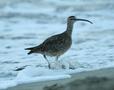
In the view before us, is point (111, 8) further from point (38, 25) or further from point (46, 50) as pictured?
point (46, 50)

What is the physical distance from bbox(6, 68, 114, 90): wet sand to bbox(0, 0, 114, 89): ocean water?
25cm

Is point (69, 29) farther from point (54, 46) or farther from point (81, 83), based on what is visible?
point (81, 83)

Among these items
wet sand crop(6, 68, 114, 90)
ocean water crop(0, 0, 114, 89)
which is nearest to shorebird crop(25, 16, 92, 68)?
ocean water crop(0, 0, 114, 89)

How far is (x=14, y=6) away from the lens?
23.8m

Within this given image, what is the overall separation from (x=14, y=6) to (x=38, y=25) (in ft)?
22.0

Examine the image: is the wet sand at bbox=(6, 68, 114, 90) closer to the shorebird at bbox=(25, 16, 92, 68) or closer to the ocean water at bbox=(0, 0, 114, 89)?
the ocean water at bbox=(0, 0, 114, 89)

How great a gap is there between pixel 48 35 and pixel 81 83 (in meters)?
7.11

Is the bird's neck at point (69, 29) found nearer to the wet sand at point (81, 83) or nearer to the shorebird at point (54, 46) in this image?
the shorebird at point (54, 46)

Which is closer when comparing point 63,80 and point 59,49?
point 63,80

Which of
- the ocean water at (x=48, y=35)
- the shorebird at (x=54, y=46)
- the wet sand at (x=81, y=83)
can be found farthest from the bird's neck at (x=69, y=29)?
the wet sand at (x=81, y=83)

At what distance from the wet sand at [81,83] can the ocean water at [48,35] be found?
0.25 meters

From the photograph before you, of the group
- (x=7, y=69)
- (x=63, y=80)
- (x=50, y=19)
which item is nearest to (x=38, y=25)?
(x=50, y=19)

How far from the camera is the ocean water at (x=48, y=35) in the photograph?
29.6 ft

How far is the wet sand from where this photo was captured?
7577 millimetres
